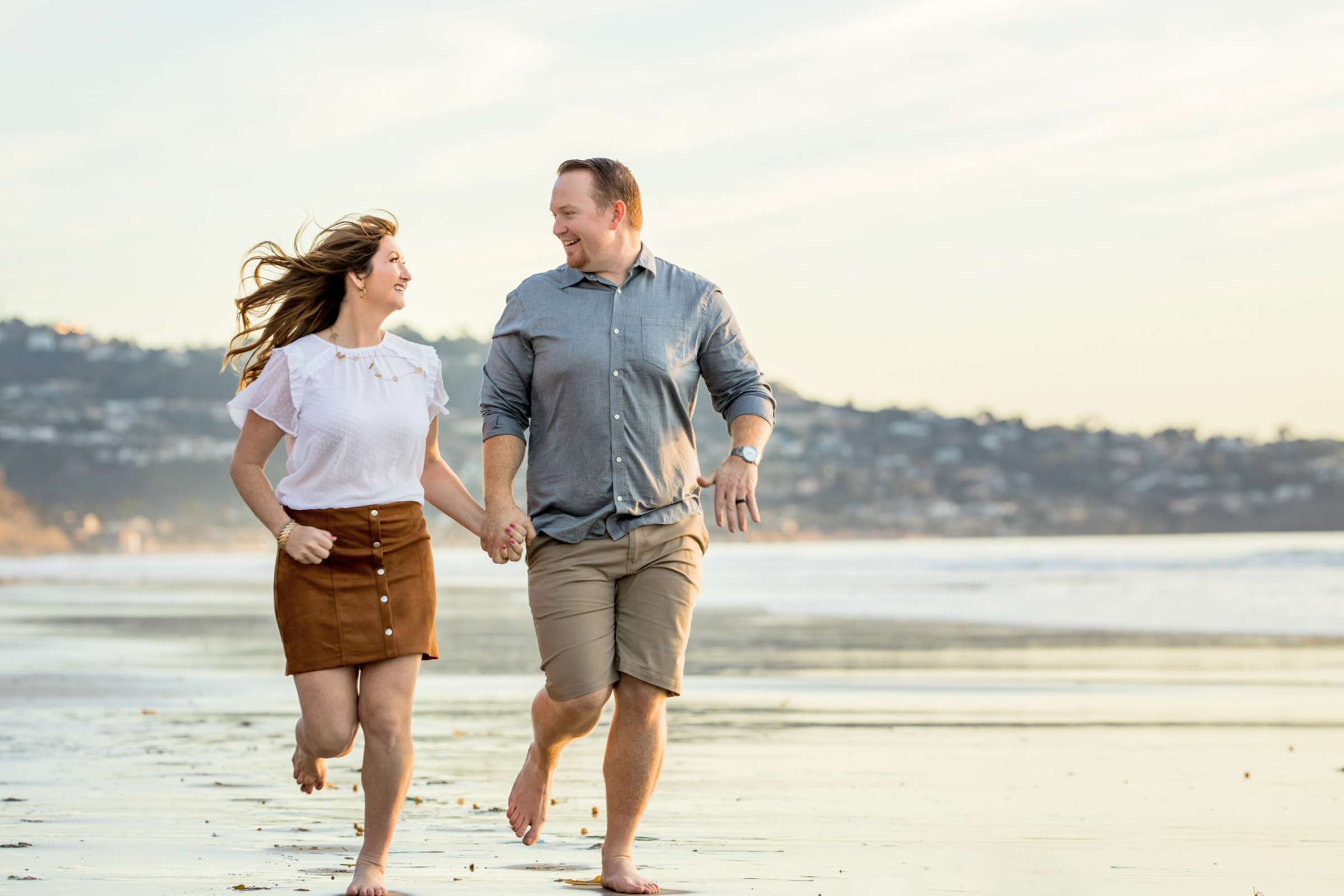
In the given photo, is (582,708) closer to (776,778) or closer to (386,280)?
(386,280)

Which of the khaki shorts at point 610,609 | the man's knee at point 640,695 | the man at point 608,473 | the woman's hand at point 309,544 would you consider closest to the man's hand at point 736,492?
the man at point 608,473

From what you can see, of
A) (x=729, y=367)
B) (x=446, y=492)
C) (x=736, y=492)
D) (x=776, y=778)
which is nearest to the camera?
(x=736, y=492)

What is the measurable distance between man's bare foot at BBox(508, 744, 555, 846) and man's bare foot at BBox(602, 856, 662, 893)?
0.44 meters

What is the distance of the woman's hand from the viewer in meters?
4.95

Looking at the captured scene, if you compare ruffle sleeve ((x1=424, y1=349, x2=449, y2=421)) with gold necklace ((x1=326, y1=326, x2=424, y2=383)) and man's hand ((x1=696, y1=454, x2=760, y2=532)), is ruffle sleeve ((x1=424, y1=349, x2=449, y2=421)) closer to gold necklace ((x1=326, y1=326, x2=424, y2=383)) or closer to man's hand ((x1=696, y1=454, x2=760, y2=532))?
gold necklace ((x1=326, y1=326, x2=424, y2=383))

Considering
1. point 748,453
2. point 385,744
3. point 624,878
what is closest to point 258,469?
point 385,744

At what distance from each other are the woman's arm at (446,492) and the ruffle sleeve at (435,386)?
0.06 meters

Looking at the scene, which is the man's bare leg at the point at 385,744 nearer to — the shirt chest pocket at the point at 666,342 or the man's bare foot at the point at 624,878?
the man's bare foot at the point at 624,878

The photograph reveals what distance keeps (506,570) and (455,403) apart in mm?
73729

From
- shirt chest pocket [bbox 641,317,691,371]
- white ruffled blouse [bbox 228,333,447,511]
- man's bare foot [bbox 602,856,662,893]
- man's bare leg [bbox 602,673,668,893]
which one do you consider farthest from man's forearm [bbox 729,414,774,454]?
man's bare foot [bbox 602,856,662,893]

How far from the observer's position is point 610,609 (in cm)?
522

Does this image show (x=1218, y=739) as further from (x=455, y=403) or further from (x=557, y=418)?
(x=455, y=403)

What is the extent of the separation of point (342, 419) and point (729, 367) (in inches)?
45.4

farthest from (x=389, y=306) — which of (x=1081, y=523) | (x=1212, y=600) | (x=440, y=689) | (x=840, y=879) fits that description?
(x=1081, y=523)
